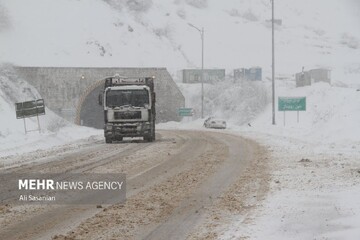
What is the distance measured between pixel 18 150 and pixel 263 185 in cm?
1366

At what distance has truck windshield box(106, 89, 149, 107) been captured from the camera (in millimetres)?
28250

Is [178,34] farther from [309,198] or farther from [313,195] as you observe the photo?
[309,198]

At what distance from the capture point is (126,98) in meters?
28.2

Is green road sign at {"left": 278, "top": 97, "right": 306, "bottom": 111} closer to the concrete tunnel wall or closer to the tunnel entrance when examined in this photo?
the concrete tunnel wall

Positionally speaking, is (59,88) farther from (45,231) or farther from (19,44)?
(45,231)

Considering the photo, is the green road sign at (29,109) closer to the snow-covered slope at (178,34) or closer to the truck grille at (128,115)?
the truck grille at (128,115)

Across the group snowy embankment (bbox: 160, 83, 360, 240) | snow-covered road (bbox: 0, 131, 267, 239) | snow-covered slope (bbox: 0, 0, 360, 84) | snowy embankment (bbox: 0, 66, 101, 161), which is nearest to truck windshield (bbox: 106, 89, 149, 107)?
snowy embankment (bbox: 0, 66, 101, 161)

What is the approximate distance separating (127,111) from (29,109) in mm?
6418

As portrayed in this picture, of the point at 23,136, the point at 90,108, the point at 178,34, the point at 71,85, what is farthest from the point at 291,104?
the point at 178,34

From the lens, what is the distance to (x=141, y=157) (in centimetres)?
1914

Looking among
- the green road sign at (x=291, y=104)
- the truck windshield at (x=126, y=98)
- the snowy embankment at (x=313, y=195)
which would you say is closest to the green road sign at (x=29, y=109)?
the truck windshield at (x=126, y=98)

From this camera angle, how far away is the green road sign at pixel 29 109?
3064 centimetres

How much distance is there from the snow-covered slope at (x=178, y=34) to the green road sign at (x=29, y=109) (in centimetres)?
5028

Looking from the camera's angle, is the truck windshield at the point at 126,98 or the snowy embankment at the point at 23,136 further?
the truck windshield at the point at 126,98
